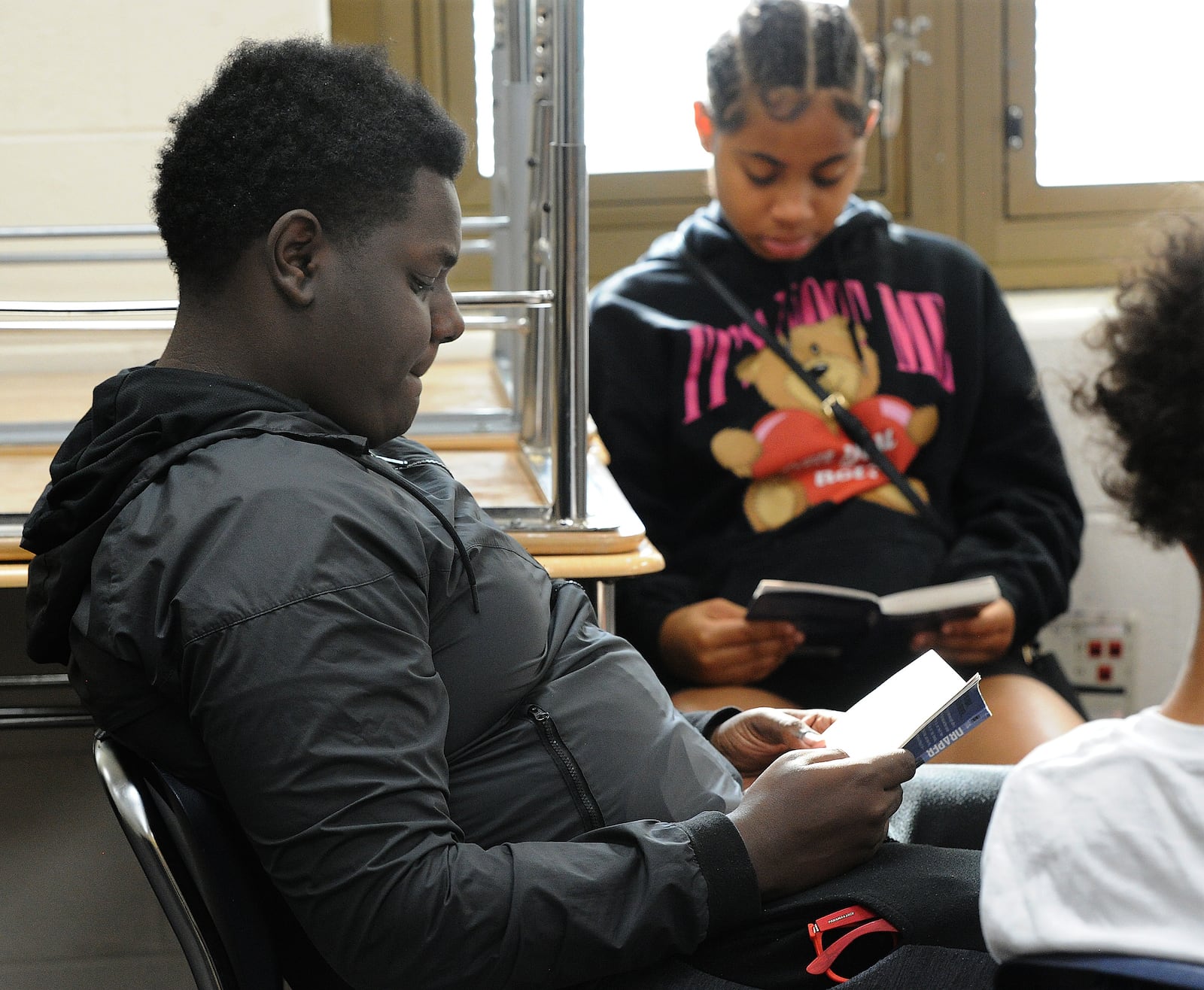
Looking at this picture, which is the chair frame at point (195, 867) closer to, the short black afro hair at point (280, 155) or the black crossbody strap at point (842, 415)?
the short black afro hair at point (280, 155)

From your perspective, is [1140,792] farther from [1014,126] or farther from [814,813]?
[1014,126]

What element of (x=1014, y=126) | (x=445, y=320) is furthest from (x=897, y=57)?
(x=445, y=320)

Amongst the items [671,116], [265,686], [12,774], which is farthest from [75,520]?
[671,116]

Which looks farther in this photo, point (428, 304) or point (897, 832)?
point (897, 832)

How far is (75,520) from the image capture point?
826mm

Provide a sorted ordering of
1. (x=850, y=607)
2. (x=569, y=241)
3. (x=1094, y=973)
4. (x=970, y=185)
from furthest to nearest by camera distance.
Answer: (x=970, y=185) → (x=850, y=607) → (x=569, y=241) → (x=1094, y=973)

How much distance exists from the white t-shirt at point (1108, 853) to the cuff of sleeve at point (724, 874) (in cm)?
16

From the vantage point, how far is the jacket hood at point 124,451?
2.66ft

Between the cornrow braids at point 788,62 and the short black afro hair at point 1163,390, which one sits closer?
the short black afro hair at point 1163,390

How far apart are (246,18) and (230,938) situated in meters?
1.33

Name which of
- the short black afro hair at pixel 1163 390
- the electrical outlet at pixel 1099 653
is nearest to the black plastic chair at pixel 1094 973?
the short black afro hair at pixel 1163 390

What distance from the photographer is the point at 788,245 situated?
1897 mm

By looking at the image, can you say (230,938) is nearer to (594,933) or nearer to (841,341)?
(594,933)

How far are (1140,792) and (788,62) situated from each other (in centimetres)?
133
